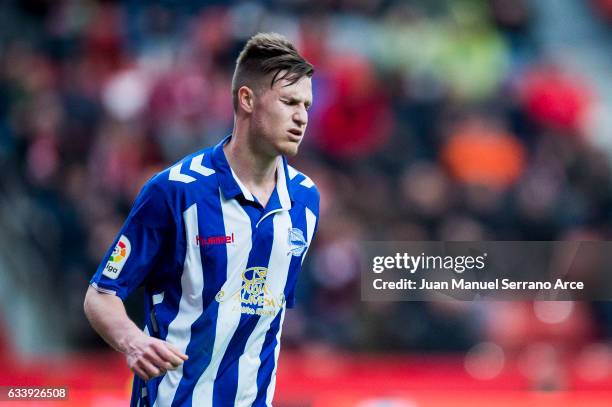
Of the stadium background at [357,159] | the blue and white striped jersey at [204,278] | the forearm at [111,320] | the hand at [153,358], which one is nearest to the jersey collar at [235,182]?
the blue and white striped jersey at [204,278]

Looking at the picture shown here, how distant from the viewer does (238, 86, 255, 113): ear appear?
3.89 meters

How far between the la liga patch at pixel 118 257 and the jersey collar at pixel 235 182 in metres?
0.37

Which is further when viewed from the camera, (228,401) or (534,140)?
(534,140)

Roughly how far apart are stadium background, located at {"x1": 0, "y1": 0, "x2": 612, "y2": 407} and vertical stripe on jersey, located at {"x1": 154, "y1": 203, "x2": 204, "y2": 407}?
2.91 meters

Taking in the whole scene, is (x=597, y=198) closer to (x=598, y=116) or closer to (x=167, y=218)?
(x=598, y=116)

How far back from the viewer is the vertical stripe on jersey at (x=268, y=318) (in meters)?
3.79

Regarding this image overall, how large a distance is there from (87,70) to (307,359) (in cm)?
383

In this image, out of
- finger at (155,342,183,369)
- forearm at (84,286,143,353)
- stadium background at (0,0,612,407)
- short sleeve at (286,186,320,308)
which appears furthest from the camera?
stadium background at (0,0,612,407)

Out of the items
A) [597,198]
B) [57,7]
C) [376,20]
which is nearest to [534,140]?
[597,198]

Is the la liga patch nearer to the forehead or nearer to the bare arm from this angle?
the bare arm

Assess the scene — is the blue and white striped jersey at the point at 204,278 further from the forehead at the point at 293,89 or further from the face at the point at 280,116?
the forehead at the point at 293,89

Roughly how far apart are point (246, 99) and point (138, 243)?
62 centimetres

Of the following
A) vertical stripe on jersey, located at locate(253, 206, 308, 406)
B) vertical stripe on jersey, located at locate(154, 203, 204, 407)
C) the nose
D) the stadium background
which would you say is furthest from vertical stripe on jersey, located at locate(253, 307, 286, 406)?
the stadium background

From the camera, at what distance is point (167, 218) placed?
→ 370cm
